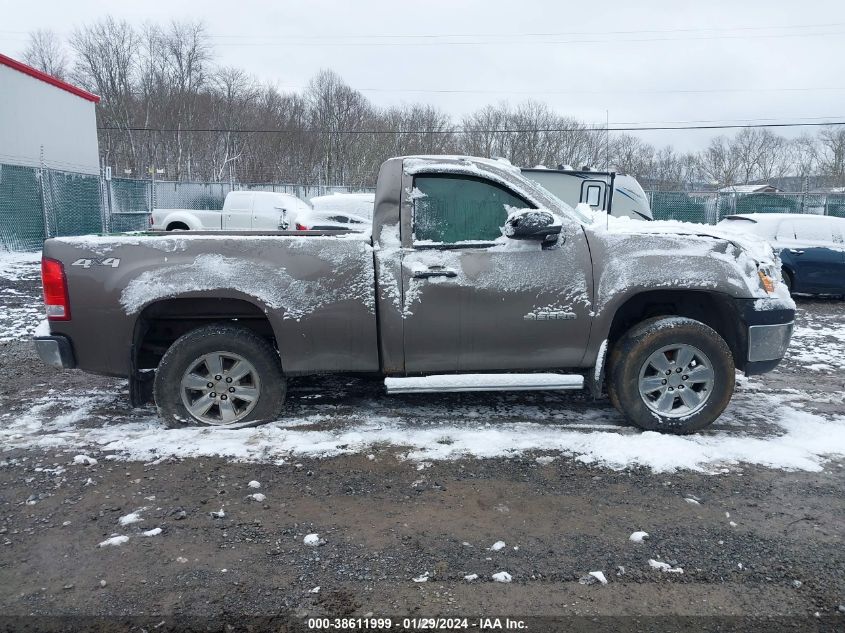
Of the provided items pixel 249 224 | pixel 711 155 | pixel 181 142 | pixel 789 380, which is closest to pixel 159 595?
pixel 789 380

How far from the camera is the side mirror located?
4.30 m

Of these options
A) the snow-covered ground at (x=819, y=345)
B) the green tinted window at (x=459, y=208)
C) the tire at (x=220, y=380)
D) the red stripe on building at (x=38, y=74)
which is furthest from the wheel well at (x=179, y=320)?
the red stripe on building at (x=38, y=74)

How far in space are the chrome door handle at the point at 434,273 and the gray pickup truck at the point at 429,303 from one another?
0.05ft

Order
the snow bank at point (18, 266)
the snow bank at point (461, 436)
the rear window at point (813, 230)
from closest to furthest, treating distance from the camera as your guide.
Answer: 1. the snow bank at point (461, 436)
2. the rear window at point (813, 230)
3. the snow bank at point (18, 266)

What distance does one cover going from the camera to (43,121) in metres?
20.5

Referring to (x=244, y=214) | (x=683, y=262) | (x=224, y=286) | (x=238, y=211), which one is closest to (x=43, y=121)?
(x=238, y=211)

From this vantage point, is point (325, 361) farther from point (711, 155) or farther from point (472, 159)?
point (711, 155)

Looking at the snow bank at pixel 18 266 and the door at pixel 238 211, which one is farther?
the door at pixel 238 211

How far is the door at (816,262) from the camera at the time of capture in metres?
11.3

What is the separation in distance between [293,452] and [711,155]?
7605 cm

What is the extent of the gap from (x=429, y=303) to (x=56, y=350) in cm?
255

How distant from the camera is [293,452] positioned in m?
4.14

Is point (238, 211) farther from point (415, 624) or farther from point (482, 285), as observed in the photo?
point (415, 624)

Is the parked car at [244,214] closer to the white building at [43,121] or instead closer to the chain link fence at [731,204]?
the white building at [43,121]
